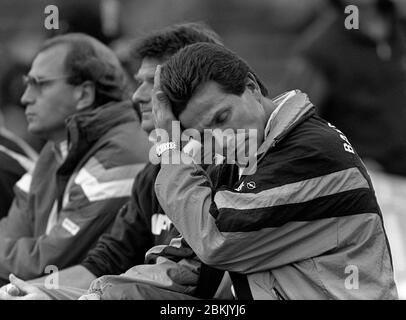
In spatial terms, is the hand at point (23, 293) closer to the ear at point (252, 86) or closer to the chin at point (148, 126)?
the chin at point (148, 126)

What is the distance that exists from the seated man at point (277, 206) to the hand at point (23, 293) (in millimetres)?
345

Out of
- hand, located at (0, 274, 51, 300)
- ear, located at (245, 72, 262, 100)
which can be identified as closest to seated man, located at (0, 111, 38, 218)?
hand, located at (0, 274, 51, 300)

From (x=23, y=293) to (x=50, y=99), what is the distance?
1.55m

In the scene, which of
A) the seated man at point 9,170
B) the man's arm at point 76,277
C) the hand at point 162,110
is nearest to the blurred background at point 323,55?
the seated man at point 9,170

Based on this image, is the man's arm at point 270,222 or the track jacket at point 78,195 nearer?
the man's arm at point 270,222

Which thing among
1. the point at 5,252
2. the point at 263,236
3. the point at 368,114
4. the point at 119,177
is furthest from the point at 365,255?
the point at 368,114

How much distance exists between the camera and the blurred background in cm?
641

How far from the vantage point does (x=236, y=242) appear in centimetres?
335

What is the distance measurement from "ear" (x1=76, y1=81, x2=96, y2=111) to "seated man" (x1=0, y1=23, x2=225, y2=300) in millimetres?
672

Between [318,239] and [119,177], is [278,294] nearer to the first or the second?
[318,239]

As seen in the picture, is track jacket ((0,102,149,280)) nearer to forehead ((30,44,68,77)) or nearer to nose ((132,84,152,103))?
forehead ((30,44,68,77))

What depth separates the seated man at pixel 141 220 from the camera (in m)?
4.30

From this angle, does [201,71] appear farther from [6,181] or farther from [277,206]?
[6,181]

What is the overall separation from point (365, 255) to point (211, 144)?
80 cm
